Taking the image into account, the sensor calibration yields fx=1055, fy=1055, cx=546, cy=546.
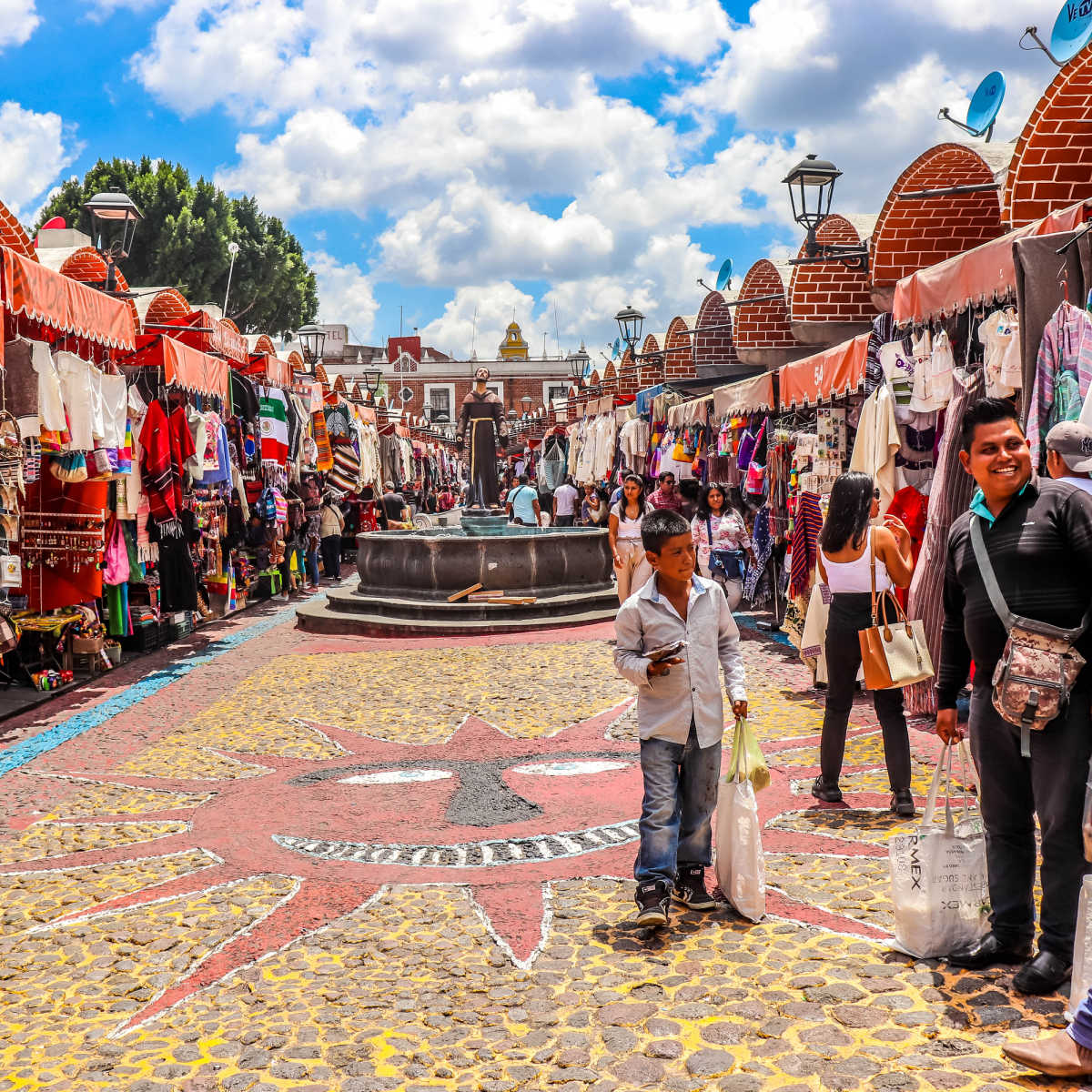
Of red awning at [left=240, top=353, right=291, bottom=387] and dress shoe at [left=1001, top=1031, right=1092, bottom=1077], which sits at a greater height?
red awning at [left=240, top=353, right=291, bottom=387]

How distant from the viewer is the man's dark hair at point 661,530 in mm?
3975

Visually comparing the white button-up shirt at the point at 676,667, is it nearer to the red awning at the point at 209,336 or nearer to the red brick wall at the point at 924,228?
the red brick wall at the point at 924,228

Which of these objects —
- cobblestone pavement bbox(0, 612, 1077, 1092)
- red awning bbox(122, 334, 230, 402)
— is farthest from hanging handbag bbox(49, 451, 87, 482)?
cobblestone pavement bbox(0, 612, 1077, 1092)

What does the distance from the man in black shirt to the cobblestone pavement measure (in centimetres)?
22

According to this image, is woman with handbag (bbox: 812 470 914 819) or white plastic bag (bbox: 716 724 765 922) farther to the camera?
woman with handbag (bbox: 812 470 914 819)

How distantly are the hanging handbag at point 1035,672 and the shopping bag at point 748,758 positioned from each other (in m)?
0.95

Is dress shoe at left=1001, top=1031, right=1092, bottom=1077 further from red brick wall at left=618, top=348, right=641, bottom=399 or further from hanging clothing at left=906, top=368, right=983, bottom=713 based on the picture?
red brick wall at left=618, top=348, right=641, bottom=399

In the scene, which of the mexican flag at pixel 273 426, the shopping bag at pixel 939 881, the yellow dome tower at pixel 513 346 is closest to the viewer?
the shopping bag at pixel 939 881

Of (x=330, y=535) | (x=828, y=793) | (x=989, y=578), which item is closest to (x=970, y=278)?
(x=828, y=793)

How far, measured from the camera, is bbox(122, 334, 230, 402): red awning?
9.64 meters

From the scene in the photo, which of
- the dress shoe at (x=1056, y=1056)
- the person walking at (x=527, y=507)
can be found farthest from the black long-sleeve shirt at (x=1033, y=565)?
the person walking at (x=527, y=507)

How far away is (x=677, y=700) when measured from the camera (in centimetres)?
397

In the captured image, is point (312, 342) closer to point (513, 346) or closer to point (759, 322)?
point (759, 322)

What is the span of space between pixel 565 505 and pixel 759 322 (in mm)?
7252
